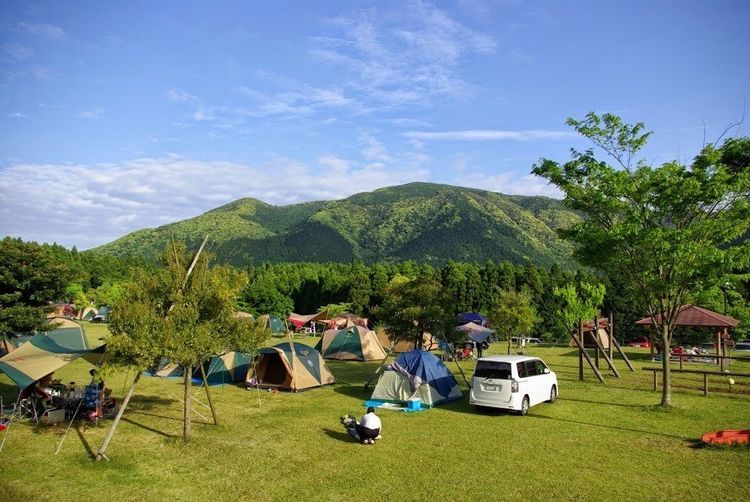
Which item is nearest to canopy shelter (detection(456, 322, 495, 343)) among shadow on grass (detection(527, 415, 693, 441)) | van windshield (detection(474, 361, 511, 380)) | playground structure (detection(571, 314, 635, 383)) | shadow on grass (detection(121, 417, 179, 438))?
playground structure (detection(571, 314, 635, 383))

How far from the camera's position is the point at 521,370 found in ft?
49.4

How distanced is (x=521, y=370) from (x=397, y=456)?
5.55m

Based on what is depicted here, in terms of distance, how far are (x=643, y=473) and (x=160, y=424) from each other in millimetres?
11637

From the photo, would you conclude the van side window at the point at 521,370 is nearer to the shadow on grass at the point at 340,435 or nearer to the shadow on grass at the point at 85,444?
the shadow on grass at the point at 340,435

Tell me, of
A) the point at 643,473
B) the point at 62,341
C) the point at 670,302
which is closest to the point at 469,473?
the point at 643,473

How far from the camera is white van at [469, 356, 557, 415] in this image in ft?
47.8

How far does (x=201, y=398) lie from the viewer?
1778 cm

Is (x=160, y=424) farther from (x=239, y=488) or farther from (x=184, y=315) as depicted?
(x=239, y=488)

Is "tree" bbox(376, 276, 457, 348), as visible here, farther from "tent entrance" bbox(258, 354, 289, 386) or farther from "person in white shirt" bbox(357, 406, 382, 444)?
"person in white shirt" bbox(357, 406, 382, 444)

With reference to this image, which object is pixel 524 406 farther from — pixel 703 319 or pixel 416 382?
pixel 703 319

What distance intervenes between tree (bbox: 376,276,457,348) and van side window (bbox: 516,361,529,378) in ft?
15.5

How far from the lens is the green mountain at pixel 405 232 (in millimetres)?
135125

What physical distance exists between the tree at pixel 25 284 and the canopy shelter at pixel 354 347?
14.5 metres

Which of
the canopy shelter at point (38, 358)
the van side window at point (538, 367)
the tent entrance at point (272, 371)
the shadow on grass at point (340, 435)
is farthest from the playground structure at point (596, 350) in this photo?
the canopy shelter at point (38, 358)
